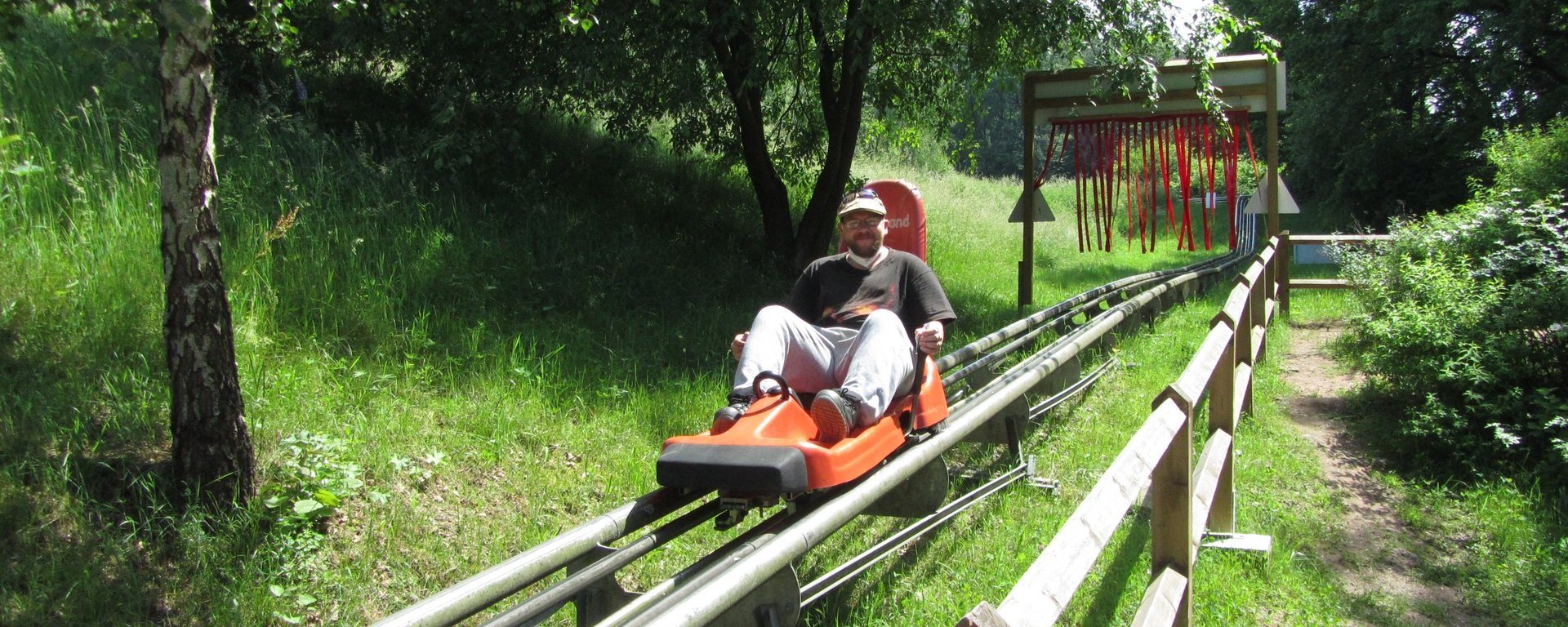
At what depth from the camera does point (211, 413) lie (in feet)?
14.2

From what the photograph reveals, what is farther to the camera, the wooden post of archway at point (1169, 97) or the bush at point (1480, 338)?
the wooden post of archway at point (1169, 97)

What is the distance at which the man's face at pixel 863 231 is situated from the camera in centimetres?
532

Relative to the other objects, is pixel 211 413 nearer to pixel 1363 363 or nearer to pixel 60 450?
pixel 60 450

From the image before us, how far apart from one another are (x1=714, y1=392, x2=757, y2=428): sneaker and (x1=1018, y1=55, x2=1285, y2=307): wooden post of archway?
25.5ft

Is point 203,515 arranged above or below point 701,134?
below

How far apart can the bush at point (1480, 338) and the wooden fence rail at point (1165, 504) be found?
4.59 ft

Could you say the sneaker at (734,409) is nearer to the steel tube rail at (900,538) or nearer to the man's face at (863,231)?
the steel tube rail at (900,538)

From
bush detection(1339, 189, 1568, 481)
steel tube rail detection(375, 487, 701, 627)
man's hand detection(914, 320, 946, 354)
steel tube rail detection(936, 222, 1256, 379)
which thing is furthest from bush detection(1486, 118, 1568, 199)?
steel tube rail detection(375, 487, 701, 627)

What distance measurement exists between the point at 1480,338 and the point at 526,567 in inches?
256

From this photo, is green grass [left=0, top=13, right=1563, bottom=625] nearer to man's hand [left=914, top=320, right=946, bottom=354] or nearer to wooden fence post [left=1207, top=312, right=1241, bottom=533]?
wooden fence post [left=1207, top=312, right=1241, bottom=533]

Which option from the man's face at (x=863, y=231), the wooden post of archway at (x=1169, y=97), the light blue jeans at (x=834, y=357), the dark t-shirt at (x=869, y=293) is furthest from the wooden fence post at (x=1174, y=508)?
the wooden post of archway at (x=1169, y=97)

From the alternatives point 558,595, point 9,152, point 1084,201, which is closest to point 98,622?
point 558,595

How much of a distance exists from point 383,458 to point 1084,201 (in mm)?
10137

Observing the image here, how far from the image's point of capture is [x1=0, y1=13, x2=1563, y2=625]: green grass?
431cm
